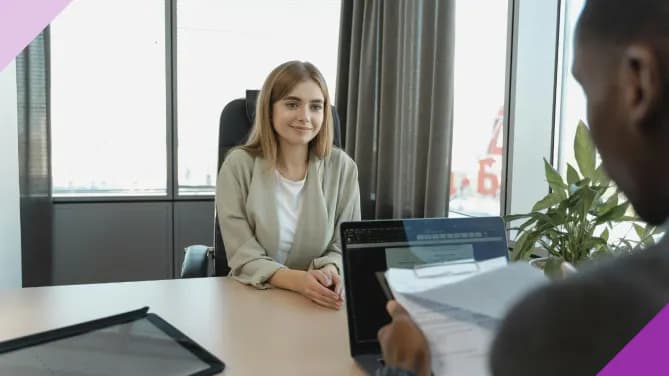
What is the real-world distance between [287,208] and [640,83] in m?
1.23

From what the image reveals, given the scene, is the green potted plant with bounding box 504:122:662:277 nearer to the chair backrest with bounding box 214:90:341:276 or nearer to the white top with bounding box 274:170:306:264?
the white top with bounding box 274:170:306:264

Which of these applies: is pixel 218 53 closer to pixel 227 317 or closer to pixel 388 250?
pixel 227 317

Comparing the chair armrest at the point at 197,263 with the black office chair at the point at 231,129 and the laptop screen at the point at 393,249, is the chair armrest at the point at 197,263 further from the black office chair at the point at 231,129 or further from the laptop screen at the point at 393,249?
the laptop screen at the point at 393,249

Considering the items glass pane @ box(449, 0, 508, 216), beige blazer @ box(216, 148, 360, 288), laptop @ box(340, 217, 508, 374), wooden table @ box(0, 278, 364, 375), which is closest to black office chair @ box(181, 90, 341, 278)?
beige blazer @ box(216, 148, 360, 288)

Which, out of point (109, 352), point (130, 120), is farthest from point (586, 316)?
point (130, 120)

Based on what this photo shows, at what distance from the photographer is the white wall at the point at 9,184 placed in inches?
75.7

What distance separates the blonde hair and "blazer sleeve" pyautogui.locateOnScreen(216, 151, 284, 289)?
0.05m

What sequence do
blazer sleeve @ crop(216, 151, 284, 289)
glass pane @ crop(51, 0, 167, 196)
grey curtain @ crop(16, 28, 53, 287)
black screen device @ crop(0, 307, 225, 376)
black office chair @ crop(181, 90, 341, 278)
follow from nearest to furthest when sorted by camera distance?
black screen device @ crop(0, 307, 225, 376)
blazer sleeve @ crop(216, 151, 284, 289)
black office chair @ crop(181, 90, 341, 278)
grey curtain @ crop(16, 28, 53, 287)
glass pane @ crop(51, 0, 167, 196)

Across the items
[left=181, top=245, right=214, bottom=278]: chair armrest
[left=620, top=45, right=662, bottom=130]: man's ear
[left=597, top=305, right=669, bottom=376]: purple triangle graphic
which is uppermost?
[left=620, top=45, right=662, bottom=130]: man's ear

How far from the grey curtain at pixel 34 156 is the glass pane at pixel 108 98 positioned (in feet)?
0.21

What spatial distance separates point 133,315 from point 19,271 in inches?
70.7

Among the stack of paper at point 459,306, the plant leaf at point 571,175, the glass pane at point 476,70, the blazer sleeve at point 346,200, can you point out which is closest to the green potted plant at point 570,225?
the plant leaf at point 571,175

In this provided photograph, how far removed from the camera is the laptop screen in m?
0.29

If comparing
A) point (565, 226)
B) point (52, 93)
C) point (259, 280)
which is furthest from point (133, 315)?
point (52, 93)
